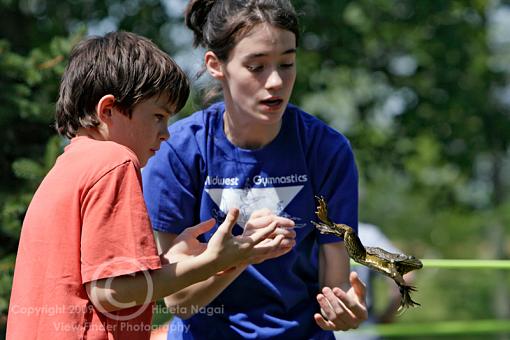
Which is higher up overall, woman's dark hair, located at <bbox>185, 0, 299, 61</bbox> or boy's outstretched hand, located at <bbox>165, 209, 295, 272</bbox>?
woman's dark hair, located at <bbox>185, 0, 299, 61</bbox>

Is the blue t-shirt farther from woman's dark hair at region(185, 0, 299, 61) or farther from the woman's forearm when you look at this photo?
woman's dark hair at region(185, 0, 299, 61)

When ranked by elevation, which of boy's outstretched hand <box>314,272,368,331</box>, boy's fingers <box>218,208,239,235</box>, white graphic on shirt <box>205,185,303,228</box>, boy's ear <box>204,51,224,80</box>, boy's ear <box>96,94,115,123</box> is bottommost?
boy's outstretched hand <box>314,272,368,331</box>

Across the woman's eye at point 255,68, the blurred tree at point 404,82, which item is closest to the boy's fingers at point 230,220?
the woman's eye at point 255,68

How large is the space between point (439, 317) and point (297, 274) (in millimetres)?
14915

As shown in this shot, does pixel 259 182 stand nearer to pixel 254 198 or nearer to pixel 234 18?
pixel 254 198

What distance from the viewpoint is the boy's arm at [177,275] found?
7.55 feet

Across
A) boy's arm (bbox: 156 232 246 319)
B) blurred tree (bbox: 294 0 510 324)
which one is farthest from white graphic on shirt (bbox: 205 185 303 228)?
blurred tree (bbox: 294 0 510 324)

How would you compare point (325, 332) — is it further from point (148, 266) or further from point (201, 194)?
point (148, 266)

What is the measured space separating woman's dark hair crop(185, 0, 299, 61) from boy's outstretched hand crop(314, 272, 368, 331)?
83 centimetres

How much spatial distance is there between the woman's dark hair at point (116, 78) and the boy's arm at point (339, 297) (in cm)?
72

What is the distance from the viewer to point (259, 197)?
2977 mm

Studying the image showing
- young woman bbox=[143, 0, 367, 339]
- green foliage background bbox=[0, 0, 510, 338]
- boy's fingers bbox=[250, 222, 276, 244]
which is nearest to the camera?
boy's fingers bbox=[250, 222, 276, 244]

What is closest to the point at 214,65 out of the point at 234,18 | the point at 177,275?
the point at 234,18

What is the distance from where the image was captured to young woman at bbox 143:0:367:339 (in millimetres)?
2947
